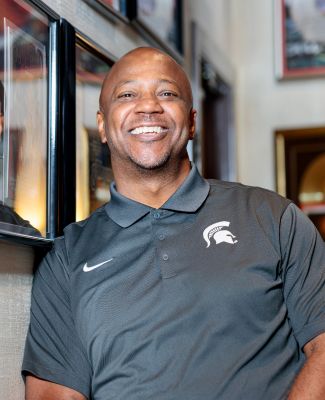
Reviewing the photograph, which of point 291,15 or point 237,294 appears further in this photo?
point 291,15

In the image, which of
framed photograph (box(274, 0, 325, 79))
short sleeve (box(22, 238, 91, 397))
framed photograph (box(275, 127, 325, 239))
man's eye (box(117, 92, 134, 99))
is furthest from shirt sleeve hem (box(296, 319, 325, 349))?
framed photograph (box(274, 0, 325, 79))

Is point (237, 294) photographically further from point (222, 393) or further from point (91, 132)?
point (91, 132)

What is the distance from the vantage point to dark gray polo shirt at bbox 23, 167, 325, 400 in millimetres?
1606

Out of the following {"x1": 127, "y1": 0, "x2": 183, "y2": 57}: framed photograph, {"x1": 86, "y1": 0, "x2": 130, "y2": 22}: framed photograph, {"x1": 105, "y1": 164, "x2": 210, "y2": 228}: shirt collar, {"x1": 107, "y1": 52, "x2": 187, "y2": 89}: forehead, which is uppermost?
{"x1": 127, "y1": 0, "x2": 183, "y2": 57}: framed photograph

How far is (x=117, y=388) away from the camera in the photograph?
165 centimetres

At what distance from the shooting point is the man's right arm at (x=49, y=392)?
168cm

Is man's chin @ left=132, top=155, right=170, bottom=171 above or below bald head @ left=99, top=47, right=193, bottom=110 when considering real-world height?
below

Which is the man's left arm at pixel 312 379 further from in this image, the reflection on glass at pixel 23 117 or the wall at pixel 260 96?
the wall at pixel 260 96

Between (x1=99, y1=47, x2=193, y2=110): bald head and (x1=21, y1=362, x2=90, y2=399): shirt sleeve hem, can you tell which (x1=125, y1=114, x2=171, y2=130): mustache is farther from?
(x1=21, y1=362, x2=90, y2=399): shirt sleeve hem

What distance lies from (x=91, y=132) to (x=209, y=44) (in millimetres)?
1922

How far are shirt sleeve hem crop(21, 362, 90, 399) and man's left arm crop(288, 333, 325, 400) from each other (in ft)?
1.52

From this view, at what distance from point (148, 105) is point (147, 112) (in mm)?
18

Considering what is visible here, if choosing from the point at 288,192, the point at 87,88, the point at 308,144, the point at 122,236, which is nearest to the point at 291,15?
the point at 308,144

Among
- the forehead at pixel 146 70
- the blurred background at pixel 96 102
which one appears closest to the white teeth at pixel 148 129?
the forehead at pixel 146 70
